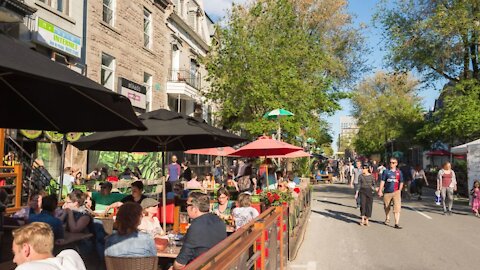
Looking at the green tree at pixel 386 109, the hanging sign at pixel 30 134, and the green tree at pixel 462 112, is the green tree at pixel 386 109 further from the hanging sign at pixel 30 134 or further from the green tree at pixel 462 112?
the hanging sign at pixel 30 134

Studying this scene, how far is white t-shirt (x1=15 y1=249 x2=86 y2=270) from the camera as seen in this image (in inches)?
110

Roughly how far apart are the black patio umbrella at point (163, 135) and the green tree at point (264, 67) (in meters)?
14.6

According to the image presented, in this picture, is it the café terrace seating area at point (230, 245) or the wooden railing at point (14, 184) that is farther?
the wooden railing at point (14, 184)

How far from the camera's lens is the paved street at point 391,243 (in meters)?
7.79

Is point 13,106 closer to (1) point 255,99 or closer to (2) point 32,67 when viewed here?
(2) point 32,67

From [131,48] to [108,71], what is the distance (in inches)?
86.9

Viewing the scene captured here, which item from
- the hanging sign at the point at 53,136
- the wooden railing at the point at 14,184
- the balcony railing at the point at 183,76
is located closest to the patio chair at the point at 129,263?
the wooden railing at the point at 14,184

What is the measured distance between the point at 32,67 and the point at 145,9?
20.9m

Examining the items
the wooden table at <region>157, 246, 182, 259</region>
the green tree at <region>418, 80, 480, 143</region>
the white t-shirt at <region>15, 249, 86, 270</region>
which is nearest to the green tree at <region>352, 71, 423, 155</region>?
the green tree at <region>418, 80, 480, 143</region>

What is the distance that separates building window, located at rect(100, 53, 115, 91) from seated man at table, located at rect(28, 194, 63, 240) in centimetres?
1359

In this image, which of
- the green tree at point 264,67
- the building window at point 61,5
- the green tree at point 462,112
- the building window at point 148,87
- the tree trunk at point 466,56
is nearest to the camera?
the building window at point 61,5

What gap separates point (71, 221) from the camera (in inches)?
234

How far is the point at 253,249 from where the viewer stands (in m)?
4.26

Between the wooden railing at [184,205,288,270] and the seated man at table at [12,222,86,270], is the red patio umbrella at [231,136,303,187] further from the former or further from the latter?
the seated man at table at [12,222,86,270]
